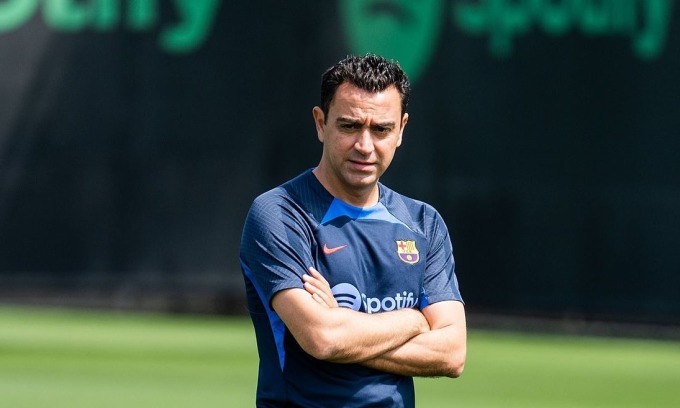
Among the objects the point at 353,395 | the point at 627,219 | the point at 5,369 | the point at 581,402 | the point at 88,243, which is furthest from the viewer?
the point at 88,243

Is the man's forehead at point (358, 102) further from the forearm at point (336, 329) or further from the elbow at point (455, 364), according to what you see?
the elbow at point (455, 364)

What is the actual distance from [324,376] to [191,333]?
10568mm

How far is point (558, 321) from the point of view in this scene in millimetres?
15406

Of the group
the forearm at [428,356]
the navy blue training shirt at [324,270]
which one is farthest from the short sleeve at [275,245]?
the forearm at [428,356]

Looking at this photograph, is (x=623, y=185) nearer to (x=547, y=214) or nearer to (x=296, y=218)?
(x=547, y=214)

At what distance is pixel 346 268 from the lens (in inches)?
210

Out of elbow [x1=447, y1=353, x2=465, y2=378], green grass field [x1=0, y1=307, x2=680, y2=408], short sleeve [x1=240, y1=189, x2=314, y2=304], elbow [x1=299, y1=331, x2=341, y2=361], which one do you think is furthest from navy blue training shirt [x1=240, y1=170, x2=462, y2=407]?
green grass field [x1=0, y1=307, x2=680, y2=408]

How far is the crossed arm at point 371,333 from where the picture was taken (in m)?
5.21

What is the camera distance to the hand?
530 centimetres

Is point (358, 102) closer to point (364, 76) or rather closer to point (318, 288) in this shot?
point (364, 76)

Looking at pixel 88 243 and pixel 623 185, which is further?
pixel 88 243

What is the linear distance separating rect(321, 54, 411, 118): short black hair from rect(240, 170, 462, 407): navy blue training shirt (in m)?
0.34

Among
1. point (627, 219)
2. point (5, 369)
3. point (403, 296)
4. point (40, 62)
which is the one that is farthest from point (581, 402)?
point (40, 62)

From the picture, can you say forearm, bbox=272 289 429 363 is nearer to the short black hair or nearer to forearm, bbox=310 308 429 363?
forearm, bbox=310 308 429 363
